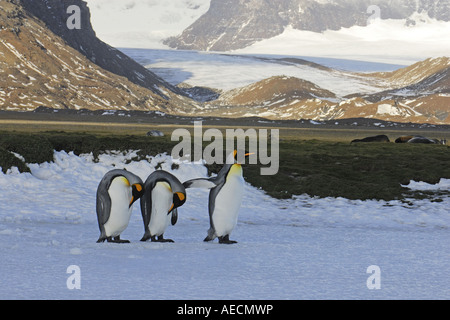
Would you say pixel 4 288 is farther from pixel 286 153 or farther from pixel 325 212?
pixel 286 153

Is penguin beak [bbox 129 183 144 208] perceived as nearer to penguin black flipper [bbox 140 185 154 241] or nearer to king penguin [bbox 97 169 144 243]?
king penguin [bbox 97 169 144 243]

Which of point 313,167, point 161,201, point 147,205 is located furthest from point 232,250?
point 313,167

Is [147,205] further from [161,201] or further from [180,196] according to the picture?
[180,196]

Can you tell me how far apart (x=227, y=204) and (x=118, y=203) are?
2.09 m

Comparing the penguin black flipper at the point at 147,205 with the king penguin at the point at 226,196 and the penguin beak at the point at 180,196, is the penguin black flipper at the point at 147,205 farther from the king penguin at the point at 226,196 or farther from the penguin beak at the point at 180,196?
the king penguin at the point at 226,196

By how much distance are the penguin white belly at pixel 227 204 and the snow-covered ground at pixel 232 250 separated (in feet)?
1.59

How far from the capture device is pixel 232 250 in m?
11.3

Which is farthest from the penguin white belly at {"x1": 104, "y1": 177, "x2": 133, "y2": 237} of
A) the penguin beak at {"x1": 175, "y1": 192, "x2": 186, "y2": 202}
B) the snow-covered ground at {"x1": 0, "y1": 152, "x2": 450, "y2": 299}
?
the penguin beak at {"x1": 175, "y1": 192, "x2": 186, "y2": 202}

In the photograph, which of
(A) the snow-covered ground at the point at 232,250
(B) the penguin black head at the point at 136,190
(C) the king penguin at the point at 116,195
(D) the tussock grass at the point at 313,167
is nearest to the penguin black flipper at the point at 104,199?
(C) the king penguin at the point at 116,195

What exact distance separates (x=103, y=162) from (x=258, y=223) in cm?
803

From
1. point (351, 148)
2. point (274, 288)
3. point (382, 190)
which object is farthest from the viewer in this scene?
point (351, 148)

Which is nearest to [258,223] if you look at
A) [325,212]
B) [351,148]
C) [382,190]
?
[325,212]

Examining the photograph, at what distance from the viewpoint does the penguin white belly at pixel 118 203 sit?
11.5 m
